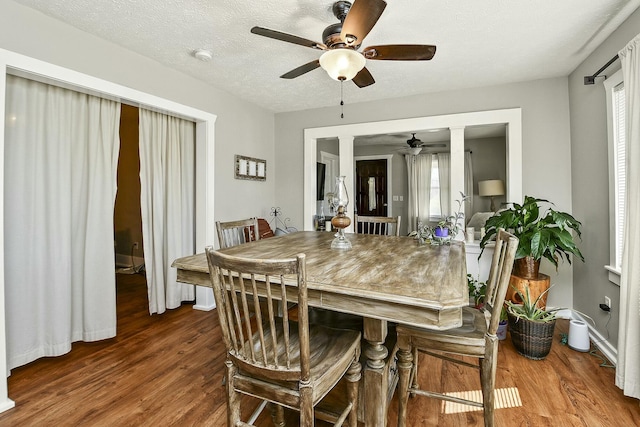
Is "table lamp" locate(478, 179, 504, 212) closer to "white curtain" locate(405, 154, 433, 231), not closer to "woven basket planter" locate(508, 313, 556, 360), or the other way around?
"white curtain" locate(405, 154, 433, 231)

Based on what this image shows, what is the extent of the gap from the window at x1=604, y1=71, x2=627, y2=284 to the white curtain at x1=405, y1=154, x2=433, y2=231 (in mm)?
4387

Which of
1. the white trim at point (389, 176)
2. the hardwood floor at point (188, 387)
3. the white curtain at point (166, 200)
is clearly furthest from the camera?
the white trim at point (389, 176)

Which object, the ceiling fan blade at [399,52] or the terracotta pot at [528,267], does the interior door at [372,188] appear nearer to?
the terracotta pot at [528,267]

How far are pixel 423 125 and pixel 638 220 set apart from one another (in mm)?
2301

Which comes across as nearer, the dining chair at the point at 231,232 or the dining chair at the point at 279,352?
the dining chair at the point at 279,352

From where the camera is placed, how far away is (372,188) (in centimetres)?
736

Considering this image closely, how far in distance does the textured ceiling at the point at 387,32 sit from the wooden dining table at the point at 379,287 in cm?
159

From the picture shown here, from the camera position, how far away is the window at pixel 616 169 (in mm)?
2385

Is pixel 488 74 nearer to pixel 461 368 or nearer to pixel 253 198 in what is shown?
pixel 461 368

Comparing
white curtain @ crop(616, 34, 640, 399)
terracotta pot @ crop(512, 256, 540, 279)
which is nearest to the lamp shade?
terracotta pot @ crop(512, 256, 540, 279)

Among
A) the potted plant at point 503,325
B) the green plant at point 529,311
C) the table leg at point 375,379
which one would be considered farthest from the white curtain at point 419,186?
the table leg at point 375,379

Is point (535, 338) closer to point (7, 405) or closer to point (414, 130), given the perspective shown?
point (414, 130)

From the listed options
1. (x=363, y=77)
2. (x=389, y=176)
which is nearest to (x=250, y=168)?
(x=363, y=77)

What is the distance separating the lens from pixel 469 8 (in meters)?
2.11
